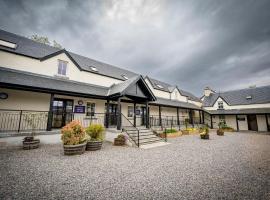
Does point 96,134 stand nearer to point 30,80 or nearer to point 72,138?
point 72,138

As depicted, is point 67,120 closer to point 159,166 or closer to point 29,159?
point 29,159

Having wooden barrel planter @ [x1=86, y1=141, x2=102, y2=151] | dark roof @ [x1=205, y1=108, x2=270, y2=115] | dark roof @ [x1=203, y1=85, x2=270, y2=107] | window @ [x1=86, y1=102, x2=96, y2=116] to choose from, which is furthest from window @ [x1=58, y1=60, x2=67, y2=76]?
dark roof @ [x1=203, y1=85, x2=270, y2=107]

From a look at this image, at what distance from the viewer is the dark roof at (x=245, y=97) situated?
23866 mm

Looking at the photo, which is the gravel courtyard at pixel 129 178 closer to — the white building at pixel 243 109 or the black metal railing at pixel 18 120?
the black metal railing at pixel 18 120

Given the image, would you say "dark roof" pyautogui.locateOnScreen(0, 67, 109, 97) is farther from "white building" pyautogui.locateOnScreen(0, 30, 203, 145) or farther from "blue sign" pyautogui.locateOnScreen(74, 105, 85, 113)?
"blue sign" pyautogui.locateOnScreen(74, 105, 85, 113)

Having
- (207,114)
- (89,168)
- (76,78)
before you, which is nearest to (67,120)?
(76,78)

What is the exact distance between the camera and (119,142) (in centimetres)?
914

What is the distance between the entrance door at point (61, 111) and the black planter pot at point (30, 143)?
347 cm

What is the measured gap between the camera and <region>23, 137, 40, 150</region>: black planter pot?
713 centimetres

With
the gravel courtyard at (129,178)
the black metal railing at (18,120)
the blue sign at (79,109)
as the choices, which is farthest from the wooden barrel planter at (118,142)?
the black metal railing at (18,120)

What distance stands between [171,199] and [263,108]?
29551 mm

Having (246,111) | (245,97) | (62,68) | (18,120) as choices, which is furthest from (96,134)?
(245,97)

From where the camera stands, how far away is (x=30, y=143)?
719cm

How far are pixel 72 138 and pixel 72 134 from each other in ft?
0.67
